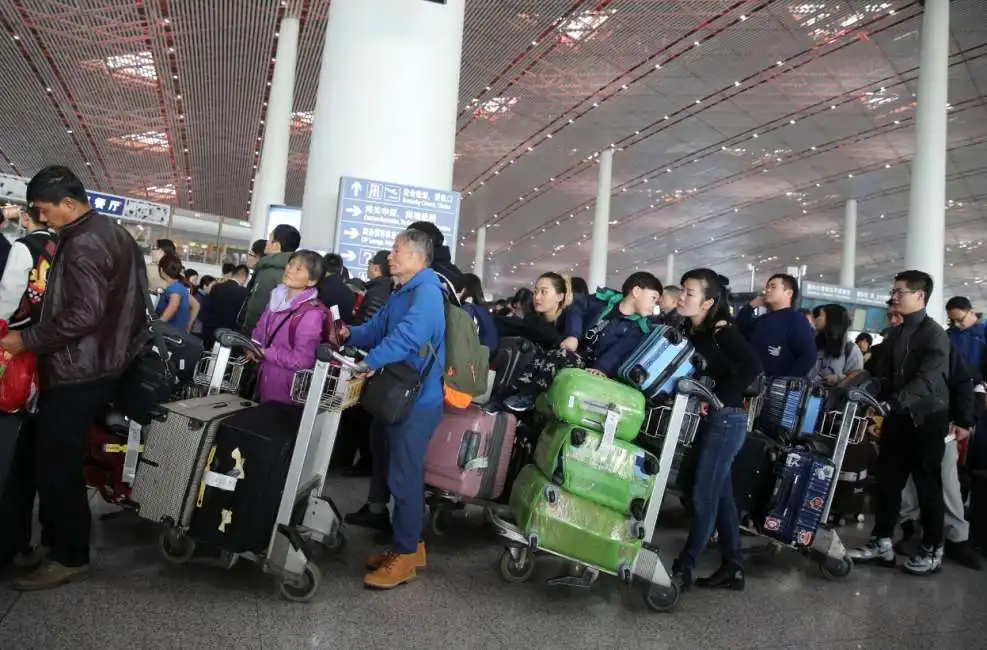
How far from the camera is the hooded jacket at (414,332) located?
2.95 m

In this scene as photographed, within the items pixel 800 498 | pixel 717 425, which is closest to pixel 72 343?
pixel 717 425

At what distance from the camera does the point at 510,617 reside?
3.04m

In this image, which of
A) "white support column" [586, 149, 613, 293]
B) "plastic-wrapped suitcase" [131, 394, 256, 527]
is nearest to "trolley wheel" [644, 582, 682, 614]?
"plastic-wrapped suitcase" [131, 394, 256, 527]

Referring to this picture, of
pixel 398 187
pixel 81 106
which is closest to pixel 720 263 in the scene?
pixel 81 106

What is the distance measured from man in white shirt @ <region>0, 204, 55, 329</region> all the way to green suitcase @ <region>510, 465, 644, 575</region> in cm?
217

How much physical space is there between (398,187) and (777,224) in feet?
90.0

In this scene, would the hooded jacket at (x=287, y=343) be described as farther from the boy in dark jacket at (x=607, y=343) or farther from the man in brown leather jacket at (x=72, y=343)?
the boy in dark jacket at (x=607, y=343)

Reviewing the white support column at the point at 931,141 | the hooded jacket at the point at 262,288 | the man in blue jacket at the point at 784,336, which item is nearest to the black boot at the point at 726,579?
the man in blue jacket at the point at 784,336

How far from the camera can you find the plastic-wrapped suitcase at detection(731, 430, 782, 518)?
403 cm

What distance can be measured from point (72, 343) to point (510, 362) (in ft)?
7.04

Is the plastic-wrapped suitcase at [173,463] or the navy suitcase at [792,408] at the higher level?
the navy suitcase at [792,408]

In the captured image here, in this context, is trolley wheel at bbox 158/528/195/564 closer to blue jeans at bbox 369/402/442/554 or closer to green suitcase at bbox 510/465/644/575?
blue jeans at bbox 369/402/442/554

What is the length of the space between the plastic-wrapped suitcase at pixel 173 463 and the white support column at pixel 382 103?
406cm

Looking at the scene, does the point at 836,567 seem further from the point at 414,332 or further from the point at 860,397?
the point at 414,332
